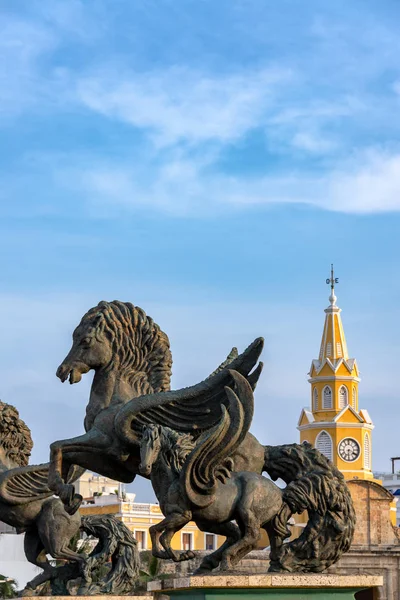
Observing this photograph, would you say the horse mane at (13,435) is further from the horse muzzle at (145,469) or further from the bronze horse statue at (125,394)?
the horse muzzle at (145,469)

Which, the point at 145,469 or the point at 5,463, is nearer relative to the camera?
the point at 145,469

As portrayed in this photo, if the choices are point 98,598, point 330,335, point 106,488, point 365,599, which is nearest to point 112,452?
point 98,598

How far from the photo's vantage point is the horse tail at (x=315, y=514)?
991 centimetres

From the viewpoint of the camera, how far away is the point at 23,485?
12375mm

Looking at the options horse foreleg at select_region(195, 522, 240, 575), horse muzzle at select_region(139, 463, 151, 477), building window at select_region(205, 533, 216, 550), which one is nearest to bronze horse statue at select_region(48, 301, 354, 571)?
horse muzzle at select_region(139, 463, 151, 477)

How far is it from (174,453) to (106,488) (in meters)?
63.9

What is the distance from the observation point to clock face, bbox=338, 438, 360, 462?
77.9m

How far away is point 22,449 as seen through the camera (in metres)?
13.1

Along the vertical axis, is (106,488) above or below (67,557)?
above

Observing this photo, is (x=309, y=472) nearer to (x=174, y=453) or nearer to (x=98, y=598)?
(x=174, y=453)

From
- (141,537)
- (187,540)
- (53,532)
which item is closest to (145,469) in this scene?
(53,532)

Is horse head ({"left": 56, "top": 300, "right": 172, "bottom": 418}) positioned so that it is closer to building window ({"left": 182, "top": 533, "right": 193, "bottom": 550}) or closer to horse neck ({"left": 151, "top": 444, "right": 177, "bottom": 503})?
horse neck ({"left": 151, "top": 444, "right": 177, "bottom": 503})

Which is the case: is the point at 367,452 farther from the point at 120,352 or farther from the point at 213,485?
the point at 213,485

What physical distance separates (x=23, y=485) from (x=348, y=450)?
6710cm
